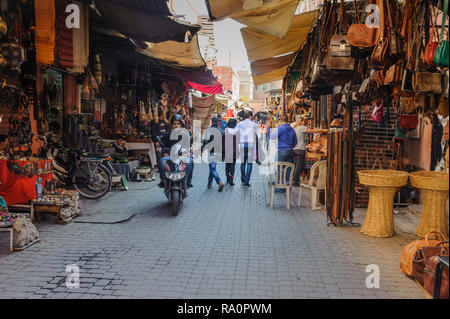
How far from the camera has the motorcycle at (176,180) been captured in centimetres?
684

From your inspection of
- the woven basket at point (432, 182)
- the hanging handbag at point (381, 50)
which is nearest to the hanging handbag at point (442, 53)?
the hanging handbag at point (381, 50)

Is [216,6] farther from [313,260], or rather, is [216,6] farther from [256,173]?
[256,173]

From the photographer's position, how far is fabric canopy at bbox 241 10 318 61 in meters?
8.19

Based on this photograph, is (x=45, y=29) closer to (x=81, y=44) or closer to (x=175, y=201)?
(x=81, y=44)

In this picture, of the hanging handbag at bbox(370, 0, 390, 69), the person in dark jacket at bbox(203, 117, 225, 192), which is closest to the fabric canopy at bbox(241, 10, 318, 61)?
the person in dark jacket at bbox(203, 117, 225, 192)

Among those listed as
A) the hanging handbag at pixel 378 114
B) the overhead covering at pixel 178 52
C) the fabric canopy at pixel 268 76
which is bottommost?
the hanging handbag at pixel 378 114

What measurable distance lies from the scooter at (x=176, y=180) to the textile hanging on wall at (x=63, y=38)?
2.64 m

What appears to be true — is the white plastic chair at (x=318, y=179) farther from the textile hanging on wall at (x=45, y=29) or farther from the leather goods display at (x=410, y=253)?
the textile hanging on wall at (x=45, y=29)

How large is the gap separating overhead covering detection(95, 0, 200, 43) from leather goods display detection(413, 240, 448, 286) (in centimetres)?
545

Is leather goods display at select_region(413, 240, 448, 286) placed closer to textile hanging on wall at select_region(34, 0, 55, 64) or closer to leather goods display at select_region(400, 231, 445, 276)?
leather goods display at select_region(400, 231, 445, 276)

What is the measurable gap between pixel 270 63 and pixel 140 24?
23.5ft

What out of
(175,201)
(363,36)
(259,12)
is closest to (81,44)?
(259,12)

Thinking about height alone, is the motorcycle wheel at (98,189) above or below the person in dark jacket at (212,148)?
below
